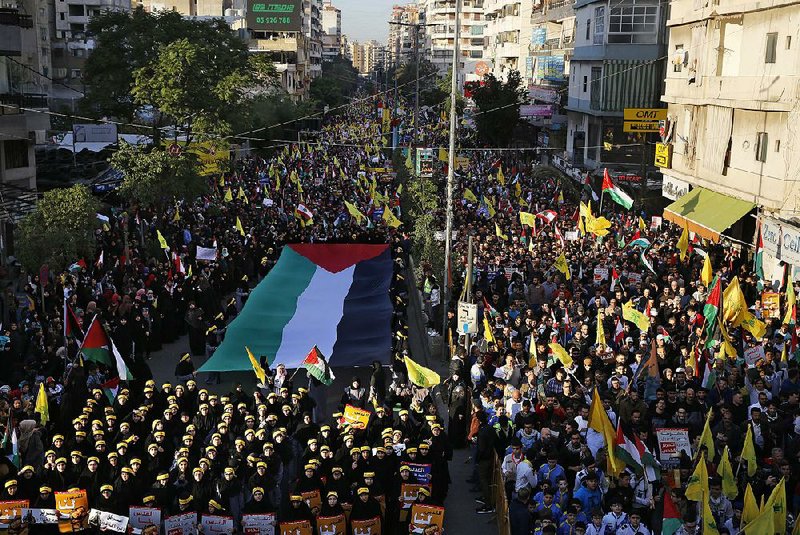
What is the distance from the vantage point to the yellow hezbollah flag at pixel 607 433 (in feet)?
37.5

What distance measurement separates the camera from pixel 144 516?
1084cm

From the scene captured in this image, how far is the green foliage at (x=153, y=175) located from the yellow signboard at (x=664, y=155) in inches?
609

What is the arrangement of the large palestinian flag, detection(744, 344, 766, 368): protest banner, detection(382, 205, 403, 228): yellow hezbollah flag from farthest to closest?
detection(382, 205, 403, 228): yellow hezbollah flag → the large palestinian flag → detection(744, 344, 766, 368): protest banner

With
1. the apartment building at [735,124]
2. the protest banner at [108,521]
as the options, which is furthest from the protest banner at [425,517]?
the apartment building at [735,124]

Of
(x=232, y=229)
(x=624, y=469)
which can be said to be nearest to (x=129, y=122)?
(x=232, y=229)

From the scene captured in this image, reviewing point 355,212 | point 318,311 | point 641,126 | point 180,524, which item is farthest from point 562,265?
point 641,126

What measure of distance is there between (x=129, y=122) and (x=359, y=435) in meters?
27.6

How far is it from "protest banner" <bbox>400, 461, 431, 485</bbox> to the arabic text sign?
2.91 m

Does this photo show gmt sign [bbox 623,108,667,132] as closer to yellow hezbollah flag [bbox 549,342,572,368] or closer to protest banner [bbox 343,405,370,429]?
yellow hezbollah flag [bbox 549,342,572,368]

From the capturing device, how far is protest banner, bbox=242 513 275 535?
10883 millimetres

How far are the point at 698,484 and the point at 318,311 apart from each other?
1185cm

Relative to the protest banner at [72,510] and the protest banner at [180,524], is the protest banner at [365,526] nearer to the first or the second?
the protest banner at [180,524]

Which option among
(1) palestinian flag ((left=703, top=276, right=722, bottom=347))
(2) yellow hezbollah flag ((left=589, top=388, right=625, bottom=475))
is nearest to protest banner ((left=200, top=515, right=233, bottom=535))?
(2) yellow hezbollah flag ((left=589, top=388, right=625, bottom=475))

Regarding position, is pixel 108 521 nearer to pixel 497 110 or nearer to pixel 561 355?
pixel 561 355
